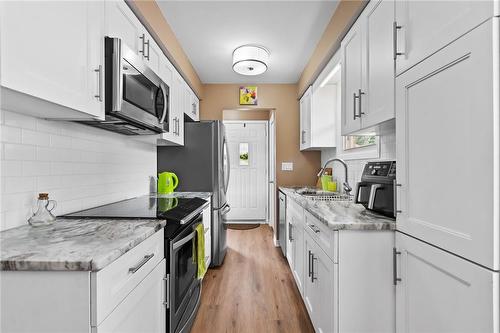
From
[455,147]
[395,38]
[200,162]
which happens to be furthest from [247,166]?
[455,147]

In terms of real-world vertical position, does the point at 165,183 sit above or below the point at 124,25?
below

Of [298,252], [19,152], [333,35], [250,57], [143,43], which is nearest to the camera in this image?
[19,152]

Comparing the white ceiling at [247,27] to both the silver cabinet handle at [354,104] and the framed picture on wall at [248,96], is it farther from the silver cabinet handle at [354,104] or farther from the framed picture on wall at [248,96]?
the silver cabinet handle at [354,104]

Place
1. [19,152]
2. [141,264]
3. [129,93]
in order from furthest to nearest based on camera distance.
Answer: [129,93], [19,152], [141,264]

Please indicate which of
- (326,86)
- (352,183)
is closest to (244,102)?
(326,86)

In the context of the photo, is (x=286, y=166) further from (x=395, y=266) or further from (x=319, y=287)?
(x=395, y=266)

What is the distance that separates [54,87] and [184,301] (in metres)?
1.44

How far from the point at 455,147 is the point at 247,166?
4871 millimetres

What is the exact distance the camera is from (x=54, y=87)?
1050 mm

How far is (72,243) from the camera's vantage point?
984 mm

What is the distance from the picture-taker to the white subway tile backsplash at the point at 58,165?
120cm

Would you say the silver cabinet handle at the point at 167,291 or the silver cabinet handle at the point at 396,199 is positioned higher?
the silver cabinet handle at the point at 396,199

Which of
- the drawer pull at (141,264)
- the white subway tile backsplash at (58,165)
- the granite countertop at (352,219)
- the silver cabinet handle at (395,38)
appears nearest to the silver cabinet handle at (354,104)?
the silver cabinet handle at (395,38)

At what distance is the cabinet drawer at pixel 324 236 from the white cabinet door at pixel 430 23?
0.87 m
